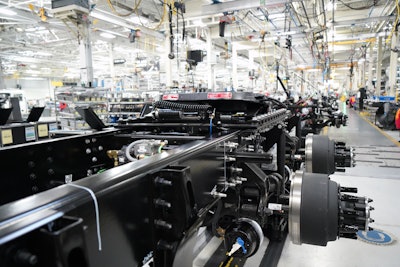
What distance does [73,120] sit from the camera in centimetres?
654

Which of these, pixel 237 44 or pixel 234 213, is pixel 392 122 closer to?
pixel 237 44

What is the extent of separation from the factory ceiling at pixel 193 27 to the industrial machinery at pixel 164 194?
2.62 meters

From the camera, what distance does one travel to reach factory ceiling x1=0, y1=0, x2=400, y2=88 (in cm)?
594

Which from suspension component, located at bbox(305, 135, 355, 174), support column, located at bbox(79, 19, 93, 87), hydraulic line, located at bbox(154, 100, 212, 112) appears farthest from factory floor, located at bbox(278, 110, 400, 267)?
support column, located at bbox(79, 19, 93, 87)

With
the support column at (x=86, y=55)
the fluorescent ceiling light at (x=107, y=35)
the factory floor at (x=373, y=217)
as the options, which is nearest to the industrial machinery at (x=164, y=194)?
the factory floor at (x=373, y=217)

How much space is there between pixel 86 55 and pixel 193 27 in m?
6.66

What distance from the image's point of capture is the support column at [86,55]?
517 cm

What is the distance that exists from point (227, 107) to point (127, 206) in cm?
152

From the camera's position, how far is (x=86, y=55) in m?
5.46

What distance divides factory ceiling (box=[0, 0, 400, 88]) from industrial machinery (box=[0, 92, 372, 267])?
2.62 meters

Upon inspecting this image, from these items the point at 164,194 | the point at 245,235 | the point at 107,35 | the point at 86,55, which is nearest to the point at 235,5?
the point at 86,55

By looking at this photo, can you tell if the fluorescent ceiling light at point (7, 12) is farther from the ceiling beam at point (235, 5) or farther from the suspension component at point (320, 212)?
the suspension component at point (320, 212)

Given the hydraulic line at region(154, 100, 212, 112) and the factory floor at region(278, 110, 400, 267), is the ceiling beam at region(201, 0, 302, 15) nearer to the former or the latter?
the factory floor at region(278, 110, 400, 267)

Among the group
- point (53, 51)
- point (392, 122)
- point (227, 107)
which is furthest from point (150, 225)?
point (53, 51)
